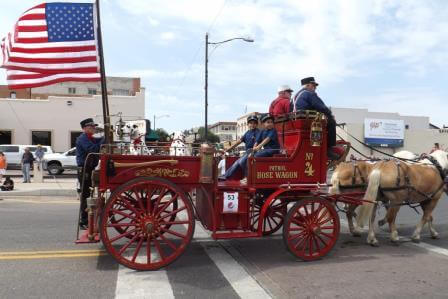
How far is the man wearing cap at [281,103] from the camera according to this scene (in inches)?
292

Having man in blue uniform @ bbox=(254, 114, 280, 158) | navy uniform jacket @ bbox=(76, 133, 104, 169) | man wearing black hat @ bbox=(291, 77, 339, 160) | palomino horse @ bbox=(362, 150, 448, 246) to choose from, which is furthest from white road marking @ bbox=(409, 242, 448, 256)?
navy uniform jacket @ bbox=(76, 133, 104, 169)

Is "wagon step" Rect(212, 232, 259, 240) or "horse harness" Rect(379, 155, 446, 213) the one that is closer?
"wagon step" Rect(212, 232, 259, 240)

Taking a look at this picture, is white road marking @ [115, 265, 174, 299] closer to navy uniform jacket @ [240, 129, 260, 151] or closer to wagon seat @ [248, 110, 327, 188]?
wagon seat @ [248, 110, 327, 188]

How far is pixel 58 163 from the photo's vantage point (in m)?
24.9

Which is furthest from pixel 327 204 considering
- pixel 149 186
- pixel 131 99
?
pixel 131 99

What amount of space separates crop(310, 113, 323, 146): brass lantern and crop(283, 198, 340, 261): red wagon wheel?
838 millimetres

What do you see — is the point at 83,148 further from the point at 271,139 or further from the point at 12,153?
the point at 12,153

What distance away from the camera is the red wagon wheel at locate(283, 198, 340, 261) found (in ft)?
20.2

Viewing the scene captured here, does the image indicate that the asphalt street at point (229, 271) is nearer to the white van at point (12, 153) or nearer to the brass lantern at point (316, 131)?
the brass lantern at point (316, 131)

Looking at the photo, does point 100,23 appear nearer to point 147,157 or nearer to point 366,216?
point 147,157

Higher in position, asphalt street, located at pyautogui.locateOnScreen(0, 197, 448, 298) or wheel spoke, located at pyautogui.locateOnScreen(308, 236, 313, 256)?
wheel spoke, located at pyautogui.locateOnScreen(308, 236, 313, 256)

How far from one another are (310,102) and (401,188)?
230cm

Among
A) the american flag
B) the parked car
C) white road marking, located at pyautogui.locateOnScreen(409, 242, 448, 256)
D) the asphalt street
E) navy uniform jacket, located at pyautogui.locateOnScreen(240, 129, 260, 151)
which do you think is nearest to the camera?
the asphalt street

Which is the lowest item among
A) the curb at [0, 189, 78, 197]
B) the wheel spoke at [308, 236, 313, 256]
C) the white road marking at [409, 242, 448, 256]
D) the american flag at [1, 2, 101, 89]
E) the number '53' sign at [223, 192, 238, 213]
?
the curb at [0, 189, 78, 197]
